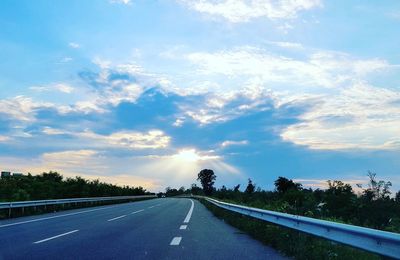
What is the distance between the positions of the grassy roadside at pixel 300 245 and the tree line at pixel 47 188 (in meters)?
24.5

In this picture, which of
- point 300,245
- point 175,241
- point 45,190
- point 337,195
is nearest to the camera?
point 300,245

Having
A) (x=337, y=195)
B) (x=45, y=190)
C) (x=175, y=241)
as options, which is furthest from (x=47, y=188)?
(x=175, y=241)

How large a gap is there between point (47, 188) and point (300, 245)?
42252mm

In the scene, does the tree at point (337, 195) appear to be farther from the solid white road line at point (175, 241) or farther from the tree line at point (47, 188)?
the tree line at point (47, 188)

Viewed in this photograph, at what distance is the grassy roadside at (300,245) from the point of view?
9.04 meters

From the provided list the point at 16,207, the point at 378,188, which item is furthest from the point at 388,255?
the point at 16,207

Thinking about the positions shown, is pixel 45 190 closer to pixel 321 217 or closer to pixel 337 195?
pixel 337 195

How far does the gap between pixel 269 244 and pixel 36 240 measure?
698 cm

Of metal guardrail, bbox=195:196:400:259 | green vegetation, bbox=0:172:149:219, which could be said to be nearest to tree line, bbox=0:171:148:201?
green vegetation, bbox=0:172:149:219

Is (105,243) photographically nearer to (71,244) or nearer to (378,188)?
(71,244)

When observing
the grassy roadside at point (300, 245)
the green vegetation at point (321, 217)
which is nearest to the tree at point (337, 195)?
the green vegetation at point (321, 217)

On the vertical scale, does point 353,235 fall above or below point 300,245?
above

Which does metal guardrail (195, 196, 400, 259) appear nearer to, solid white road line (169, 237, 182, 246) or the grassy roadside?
the grassy roadside

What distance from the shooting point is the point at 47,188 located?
48.3m
